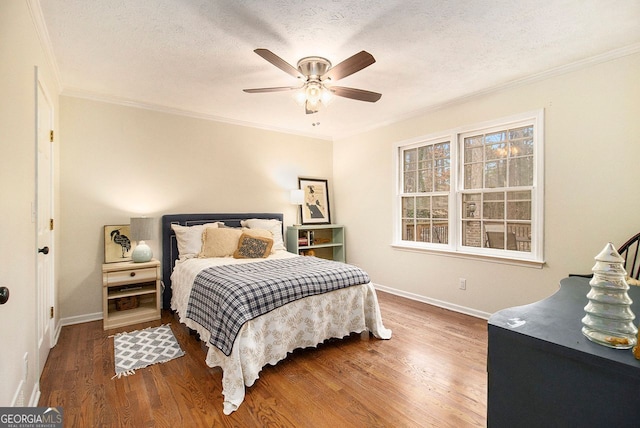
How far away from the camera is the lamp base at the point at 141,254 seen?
3447mm

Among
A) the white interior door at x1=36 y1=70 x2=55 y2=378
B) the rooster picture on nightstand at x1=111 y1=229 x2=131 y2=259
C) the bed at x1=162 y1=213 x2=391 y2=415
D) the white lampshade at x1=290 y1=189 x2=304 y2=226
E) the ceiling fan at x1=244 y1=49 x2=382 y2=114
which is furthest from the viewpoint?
the white lampshade at x1=290 y1=189 x2=304 y2=226

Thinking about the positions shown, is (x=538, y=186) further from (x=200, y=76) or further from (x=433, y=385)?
(x=200, y=76)

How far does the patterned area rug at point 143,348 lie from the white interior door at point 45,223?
53 cm

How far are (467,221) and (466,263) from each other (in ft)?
1.69

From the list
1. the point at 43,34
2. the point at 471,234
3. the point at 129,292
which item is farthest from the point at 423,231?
the point at 43,34

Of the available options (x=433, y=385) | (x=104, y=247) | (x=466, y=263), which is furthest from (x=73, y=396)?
(x=466, y=263)

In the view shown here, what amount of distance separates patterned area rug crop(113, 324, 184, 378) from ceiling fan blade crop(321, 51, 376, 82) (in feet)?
8.88

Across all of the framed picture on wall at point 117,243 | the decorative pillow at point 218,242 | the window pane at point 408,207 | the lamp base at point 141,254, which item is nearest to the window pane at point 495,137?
the window pane at point 408,207

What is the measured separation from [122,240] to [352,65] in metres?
3.23

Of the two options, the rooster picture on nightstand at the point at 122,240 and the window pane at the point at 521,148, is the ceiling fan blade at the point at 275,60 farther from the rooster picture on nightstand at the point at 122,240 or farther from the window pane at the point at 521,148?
the rooster picture on nightstand at the point at 122,240

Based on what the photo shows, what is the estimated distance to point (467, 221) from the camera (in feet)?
12.2

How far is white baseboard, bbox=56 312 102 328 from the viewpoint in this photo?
3.30 m
